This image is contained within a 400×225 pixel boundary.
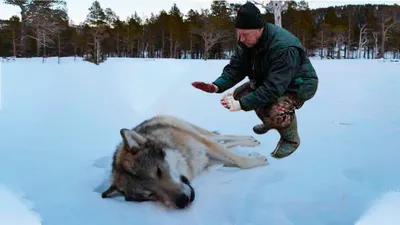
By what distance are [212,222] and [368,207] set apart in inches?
49.0

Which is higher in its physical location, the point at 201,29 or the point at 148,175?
the point at 201,29

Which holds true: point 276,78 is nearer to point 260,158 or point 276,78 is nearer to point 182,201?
point 182,201

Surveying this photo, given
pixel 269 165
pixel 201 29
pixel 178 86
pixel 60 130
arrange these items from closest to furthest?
pixel 269 165
pixel 60 130
pixel 178 86
pixel 201 29

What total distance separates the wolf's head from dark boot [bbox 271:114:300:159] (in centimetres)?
98

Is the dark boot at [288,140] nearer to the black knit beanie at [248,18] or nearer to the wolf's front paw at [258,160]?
the wolf's front paw at [258,160]

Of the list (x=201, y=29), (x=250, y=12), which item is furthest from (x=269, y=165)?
(x=201, y=29)

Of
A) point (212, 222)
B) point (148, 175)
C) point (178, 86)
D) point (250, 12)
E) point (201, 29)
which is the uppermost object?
point (201, 29)

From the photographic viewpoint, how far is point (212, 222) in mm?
2764

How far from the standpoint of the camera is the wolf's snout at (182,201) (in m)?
2.99

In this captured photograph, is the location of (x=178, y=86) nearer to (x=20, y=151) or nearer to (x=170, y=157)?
(x=20, y=151)

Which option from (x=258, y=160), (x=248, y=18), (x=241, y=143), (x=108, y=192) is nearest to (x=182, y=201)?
(x=108, y=192)

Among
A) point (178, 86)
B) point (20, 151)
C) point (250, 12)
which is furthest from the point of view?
point (178, 86)

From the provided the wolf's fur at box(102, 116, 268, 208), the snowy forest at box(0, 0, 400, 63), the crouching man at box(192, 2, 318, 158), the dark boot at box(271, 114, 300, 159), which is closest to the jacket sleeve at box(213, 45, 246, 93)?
the crouching man at box(192, 2, 318, 158)

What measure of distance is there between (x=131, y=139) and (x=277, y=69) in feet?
4.87
